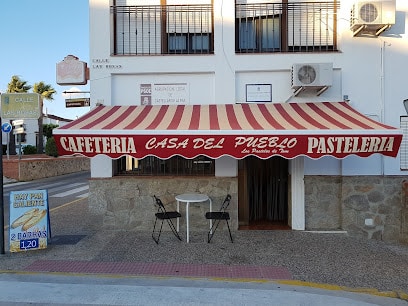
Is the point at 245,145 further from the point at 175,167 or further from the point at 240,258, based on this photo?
the point at 175,167

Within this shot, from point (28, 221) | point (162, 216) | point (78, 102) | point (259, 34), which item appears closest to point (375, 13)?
point (259, 34)

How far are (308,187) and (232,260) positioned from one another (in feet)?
9.93

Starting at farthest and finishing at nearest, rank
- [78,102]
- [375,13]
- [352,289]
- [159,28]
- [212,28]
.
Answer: [78,102]
[159,28]
[212,28]
[375,13]
[352,289]

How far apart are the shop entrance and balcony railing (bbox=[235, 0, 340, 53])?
9.88ft

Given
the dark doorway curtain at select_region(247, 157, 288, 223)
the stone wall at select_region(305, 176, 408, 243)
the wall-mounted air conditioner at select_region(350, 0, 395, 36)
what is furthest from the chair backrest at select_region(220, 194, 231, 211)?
the wall-mounted air conditioner at select_region(350, 0, 395, 36)

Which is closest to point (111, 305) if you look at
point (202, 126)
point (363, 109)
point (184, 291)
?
point (184, 291)

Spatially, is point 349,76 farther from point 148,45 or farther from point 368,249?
point 148,45

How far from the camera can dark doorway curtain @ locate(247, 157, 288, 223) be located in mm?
8930

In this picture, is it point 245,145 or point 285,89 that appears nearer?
point 245,145

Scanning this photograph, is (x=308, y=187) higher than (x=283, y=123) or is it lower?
lower

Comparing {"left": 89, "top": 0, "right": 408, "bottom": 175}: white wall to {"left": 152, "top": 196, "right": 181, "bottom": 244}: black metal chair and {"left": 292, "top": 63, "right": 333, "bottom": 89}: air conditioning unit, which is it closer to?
{"left": 292, "top": 63, "right": 333, "bottom": 89}: air conditioning unit

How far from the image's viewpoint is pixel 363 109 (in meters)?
7.95

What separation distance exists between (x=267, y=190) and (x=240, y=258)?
321cm

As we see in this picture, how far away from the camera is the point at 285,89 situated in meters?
8.08
